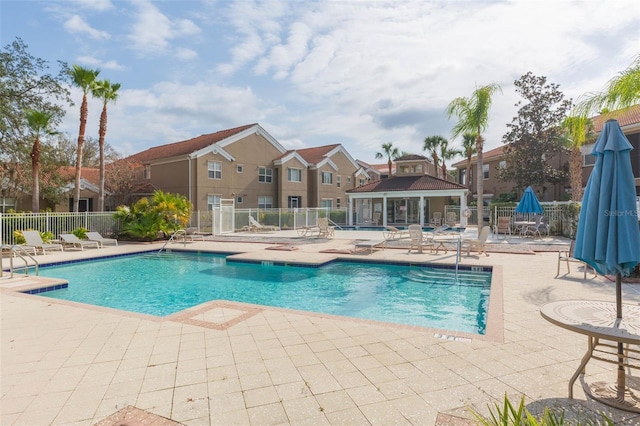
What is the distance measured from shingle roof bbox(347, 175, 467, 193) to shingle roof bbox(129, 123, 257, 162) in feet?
38.0

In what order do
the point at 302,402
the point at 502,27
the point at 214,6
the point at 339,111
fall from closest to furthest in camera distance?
the point at 302,402 < the point at 502,27 < the point at 214,6 < the point at 339,111

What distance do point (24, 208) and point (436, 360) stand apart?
1228 inches

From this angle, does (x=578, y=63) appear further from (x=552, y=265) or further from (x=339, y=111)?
(x=339, y=111)

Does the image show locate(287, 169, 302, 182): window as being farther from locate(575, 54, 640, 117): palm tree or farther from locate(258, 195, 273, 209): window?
locate(575, 54, 640, 117): palm tree

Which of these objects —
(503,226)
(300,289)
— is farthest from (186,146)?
(503,226)

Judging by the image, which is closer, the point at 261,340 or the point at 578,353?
the point at 578,353

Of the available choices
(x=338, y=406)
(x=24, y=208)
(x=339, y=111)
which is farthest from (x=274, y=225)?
(x=338, y=406)

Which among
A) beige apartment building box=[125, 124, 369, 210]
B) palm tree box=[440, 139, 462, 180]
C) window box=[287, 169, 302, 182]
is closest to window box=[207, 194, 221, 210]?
beige apartment building box=[125, 124, 369, 210]

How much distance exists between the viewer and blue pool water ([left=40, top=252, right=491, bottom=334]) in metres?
7.39

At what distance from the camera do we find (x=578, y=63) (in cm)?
1075

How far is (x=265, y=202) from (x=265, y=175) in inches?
94.2

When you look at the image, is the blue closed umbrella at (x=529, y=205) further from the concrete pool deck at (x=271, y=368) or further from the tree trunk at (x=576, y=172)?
the concrete pool deck at (x=271, y=368)

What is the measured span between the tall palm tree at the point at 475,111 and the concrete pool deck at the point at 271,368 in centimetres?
1379

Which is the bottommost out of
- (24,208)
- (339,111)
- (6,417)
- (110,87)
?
(6,417)
